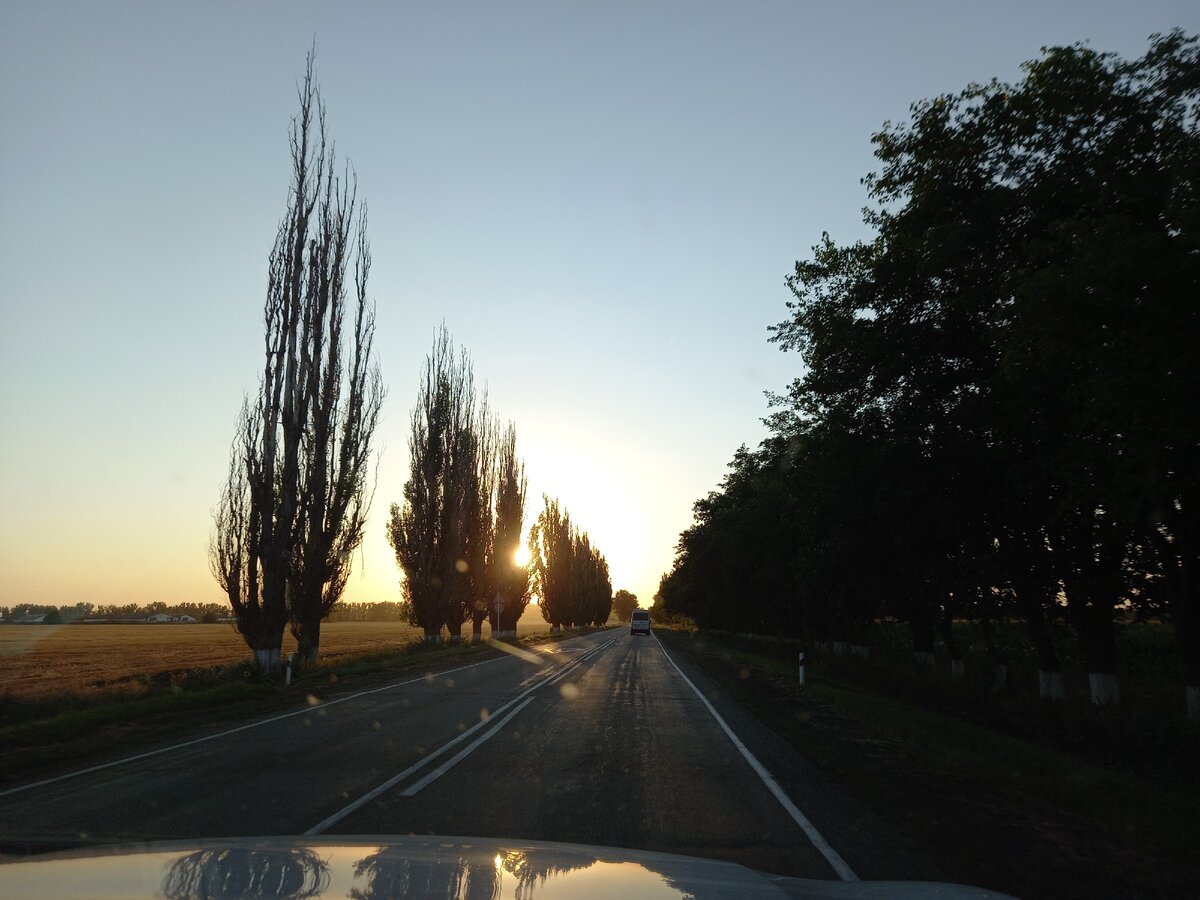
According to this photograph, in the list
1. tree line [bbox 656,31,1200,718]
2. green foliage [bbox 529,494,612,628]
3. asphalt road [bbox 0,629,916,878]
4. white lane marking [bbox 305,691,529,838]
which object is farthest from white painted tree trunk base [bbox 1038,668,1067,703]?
green foliage [bbox 529,494,612,628]

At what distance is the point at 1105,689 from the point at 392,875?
59.3 ft

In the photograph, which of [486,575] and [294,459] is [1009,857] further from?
[486,575]

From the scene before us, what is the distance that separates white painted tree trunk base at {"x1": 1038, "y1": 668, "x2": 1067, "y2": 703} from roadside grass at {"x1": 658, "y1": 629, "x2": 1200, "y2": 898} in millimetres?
3919

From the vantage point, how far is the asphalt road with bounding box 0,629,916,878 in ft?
20.9

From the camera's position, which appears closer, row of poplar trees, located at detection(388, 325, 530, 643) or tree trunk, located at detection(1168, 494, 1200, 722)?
A: tree trunk, located at detection(1168, 494, 1200, 722)

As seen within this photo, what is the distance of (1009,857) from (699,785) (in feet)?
10.6

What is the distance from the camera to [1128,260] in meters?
9.36

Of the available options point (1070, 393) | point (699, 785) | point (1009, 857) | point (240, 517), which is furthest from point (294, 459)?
point (1009, 857)

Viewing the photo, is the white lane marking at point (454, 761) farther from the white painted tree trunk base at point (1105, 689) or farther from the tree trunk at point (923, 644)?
the tree trunk at point (923, 644)

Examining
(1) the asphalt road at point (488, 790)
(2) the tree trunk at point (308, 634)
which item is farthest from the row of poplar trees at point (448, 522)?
(1) the asphalt road at point (488, 790)

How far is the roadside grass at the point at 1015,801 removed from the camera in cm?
586

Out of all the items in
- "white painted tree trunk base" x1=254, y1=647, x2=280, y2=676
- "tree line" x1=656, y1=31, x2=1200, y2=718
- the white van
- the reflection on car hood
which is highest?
"tree line" x1=656, y1=31, x2=1200, y2=718

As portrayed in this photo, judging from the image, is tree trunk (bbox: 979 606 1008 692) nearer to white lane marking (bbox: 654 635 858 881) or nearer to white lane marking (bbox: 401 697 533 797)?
white lane marking (bbox: 654 635 858 881)

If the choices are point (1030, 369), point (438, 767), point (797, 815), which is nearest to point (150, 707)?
point (438, 767)
